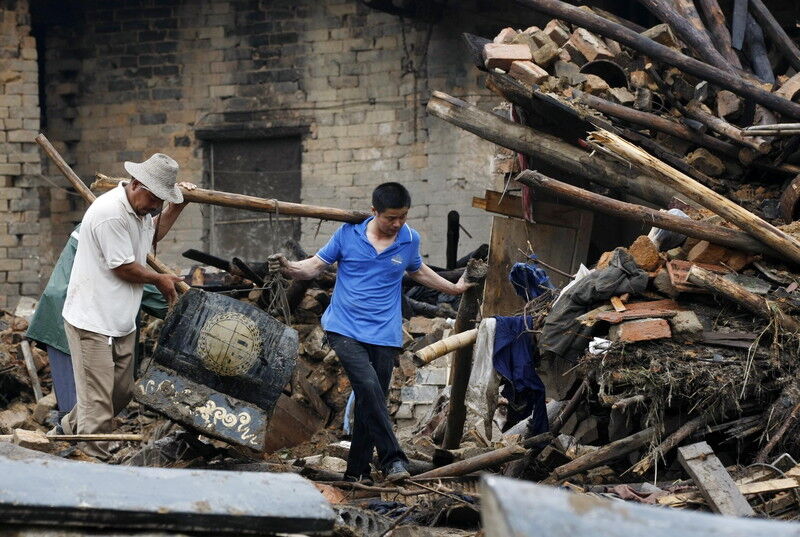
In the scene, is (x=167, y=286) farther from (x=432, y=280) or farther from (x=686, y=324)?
(x=686, y=324)

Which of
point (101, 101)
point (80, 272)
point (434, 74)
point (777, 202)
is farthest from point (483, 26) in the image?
point (80, 272)

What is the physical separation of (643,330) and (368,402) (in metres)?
1.56

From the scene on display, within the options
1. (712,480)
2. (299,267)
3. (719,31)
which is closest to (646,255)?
(712,480)

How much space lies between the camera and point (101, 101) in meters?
16.1

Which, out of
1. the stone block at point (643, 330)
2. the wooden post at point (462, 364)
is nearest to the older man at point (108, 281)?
the wooden post at point (462, 364)

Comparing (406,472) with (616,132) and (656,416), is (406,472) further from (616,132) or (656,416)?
(616,132)

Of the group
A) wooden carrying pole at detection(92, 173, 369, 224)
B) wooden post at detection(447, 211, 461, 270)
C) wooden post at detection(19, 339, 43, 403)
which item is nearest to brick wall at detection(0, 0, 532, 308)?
wooden post at detection(447, 211, 461, 270)

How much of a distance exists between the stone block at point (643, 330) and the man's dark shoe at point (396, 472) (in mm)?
1368

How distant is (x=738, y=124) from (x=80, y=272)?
5.08m

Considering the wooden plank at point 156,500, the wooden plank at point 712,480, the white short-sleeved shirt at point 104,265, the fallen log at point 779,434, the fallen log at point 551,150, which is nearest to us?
the wooden plank at point 156,500

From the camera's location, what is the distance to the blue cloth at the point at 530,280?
26.5 feet

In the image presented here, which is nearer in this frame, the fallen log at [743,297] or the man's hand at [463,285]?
the fallen log at [743,297]

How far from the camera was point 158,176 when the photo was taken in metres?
6.94

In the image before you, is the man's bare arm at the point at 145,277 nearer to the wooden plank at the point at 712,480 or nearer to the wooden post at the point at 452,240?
the wooden plank at the point at 712,480
